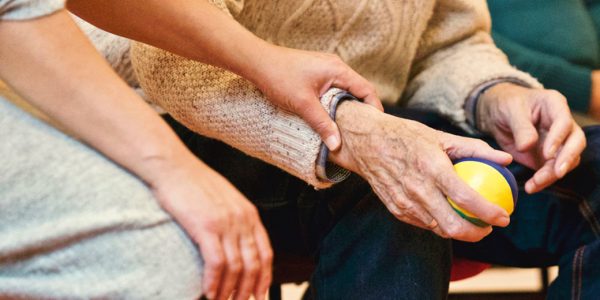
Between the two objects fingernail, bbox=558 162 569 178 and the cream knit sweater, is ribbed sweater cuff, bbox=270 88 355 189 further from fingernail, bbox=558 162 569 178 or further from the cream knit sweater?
fingernail, bbox=558 162 569 178

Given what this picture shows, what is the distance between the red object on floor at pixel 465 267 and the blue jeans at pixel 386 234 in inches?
1.1

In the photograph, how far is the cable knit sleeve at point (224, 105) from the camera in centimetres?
91

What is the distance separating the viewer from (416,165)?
795 mm

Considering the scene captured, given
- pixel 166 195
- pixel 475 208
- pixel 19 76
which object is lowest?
pixel 475 208

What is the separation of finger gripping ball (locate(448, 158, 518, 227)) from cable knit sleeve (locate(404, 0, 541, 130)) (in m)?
0.38

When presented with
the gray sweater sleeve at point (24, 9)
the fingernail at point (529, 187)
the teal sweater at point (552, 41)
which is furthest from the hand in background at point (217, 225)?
the teal sweater at point (552, 41)

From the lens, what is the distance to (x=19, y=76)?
638mm

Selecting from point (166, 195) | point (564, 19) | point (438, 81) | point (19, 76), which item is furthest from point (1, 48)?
point (564, 19)

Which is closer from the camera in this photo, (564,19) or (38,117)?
(38,117)

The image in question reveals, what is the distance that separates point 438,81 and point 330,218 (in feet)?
1.22

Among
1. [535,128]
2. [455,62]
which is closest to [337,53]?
[455,62]

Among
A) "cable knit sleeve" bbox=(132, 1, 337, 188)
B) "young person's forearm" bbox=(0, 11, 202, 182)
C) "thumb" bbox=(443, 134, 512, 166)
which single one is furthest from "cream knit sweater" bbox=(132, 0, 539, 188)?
"young person's forearm" bbox=(0, 11, 202, 182)

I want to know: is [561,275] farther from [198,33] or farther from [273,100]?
[198,33]

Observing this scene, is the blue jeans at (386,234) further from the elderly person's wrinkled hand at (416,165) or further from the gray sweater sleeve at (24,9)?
the gray sweater sleeve at (24,9)
